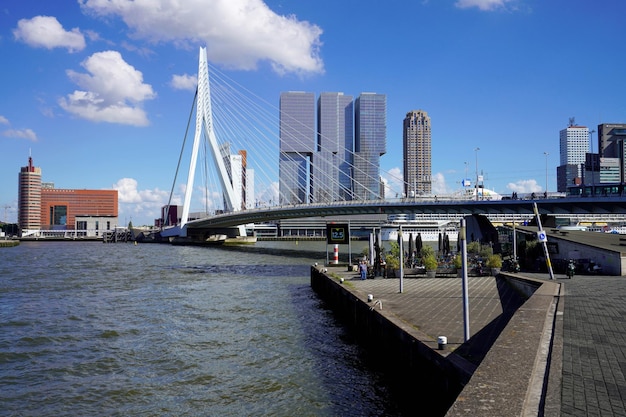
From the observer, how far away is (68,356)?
43.7 ft

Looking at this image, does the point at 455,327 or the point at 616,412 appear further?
the point at 455,327

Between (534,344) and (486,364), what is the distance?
140 cm

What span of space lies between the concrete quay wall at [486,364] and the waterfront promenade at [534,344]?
Result: 2 cm

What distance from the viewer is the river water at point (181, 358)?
32.4 ft

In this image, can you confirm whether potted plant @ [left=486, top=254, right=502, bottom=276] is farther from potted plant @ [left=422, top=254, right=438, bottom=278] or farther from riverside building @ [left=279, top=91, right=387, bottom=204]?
riverside building @ [left=279, top=91, right=387, bottom=204]

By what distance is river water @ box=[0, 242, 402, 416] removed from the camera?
987cm

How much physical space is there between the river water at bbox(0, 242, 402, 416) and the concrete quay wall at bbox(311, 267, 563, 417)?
61 cm

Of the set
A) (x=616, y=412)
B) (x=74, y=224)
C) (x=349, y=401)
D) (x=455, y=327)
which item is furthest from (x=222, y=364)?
(x=74, y=224)

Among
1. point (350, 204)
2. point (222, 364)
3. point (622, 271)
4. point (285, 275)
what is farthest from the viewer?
point (350, 204)

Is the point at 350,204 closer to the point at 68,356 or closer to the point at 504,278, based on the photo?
the point at 504,278

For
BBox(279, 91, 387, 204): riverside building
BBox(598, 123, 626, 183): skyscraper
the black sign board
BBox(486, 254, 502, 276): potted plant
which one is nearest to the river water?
the black sign board

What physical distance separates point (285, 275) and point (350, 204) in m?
27.5

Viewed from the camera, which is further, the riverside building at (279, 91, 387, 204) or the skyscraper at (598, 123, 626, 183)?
the riverside building at (279, 91, 387, 204)

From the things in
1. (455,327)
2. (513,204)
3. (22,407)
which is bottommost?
(22,407)
